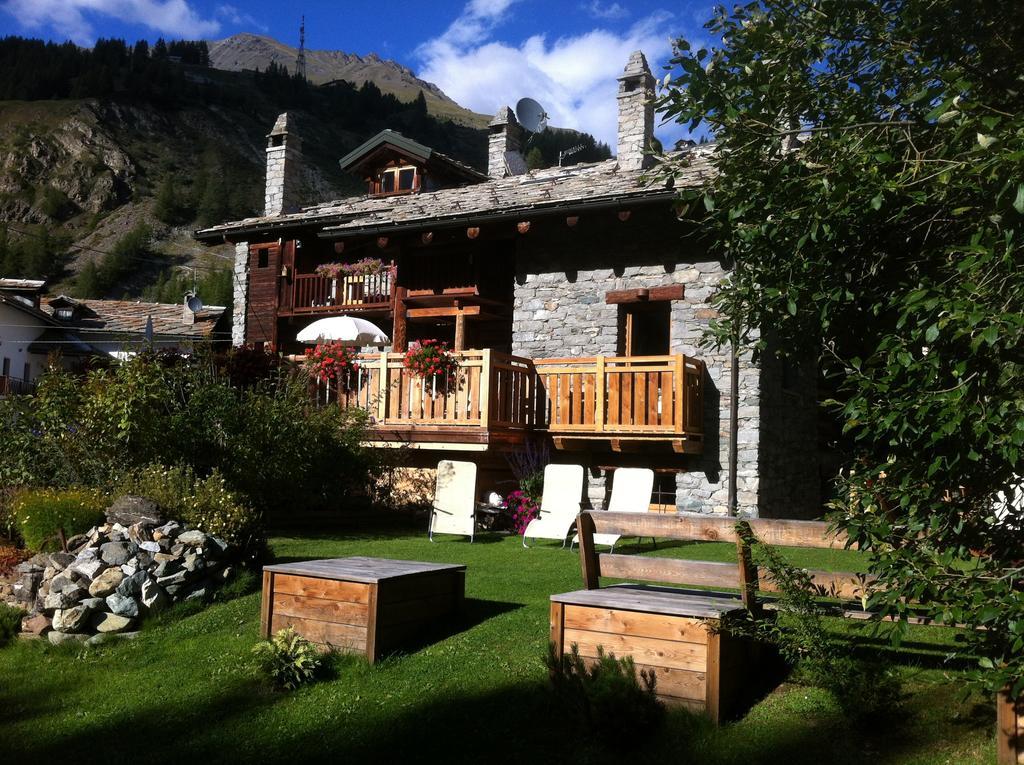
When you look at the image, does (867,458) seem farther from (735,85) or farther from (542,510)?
(542,510)

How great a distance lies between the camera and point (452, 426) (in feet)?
42.0

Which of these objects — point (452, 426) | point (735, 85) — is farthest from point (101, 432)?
point (735, 85)

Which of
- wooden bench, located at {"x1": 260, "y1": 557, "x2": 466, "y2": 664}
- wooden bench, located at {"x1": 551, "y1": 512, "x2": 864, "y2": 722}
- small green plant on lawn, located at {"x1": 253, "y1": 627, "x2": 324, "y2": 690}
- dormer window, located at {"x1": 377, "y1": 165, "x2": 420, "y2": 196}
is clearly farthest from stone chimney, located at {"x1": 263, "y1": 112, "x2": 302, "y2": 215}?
wooden bench, located at {"x1": 551, "y1": 512, "x2": 864, "y2": 722}

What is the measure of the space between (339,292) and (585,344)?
6918mm

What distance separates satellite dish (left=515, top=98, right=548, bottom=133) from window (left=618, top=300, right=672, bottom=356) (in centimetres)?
774

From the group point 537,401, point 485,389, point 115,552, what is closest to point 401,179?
point 537,401

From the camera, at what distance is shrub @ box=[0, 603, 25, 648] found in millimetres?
6787

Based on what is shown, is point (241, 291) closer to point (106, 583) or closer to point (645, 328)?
point (645, 328)

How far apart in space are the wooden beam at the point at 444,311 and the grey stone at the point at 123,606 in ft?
33.0

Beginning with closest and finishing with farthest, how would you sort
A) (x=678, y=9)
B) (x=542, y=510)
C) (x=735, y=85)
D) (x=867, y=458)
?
(x=867, y=458), (x=735, y=85), (x=678, y=9), (x=542, y=510)

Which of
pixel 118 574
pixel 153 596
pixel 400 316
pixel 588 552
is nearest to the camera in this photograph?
pixel 588 552

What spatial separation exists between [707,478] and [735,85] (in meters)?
9.50

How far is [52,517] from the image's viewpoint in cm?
797

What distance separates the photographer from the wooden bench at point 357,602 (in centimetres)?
561
